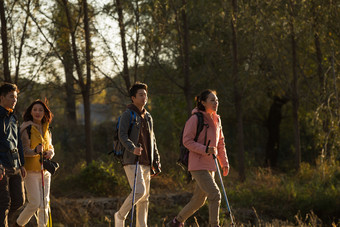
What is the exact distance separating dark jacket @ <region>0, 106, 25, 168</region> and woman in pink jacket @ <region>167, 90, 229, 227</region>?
203 centimetres

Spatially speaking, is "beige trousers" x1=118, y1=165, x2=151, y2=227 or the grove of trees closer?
"beige trousers" x1=118, y1=165, x2=151, y2=227

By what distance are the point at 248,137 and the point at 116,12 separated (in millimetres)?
10258

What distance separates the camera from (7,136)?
6660 millimetres

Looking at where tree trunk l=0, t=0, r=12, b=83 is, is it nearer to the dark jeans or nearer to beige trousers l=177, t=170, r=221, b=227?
the dark jeans

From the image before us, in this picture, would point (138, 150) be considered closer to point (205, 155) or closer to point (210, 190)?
point (205, 155)

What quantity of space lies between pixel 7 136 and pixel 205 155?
7.88 feet

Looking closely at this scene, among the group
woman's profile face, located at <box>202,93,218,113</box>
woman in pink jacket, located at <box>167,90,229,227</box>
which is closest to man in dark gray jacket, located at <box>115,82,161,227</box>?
woman in pink jacket, located at <box>167,90,229,227</box>

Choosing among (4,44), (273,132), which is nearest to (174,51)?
(4,44)

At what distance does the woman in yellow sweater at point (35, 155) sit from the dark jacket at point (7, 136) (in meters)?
0.32

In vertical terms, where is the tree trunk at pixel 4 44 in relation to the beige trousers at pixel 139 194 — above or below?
above

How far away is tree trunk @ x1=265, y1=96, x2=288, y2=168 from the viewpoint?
69.0 ft

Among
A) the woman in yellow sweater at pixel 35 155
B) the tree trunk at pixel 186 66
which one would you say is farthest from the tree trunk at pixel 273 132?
the woman in yellow sweater at pixel 35 155

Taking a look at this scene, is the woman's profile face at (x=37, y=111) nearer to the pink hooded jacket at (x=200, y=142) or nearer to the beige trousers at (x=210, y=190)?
the pink hooded jacket at (x=200, y=142)

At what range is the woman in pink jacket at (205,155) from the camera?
7254 millimetres
